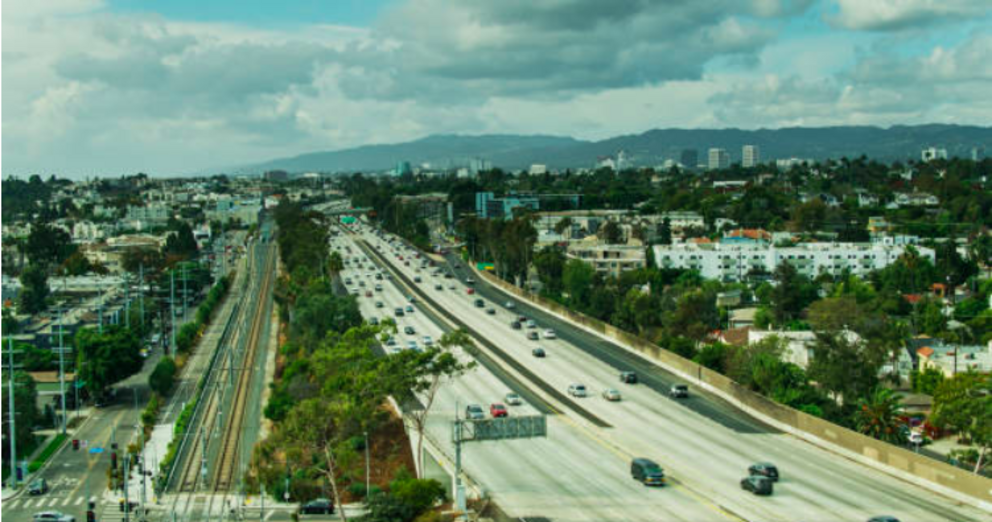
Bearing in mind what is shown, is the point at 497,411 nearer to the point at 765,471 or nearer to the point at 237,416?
the point at 765,471

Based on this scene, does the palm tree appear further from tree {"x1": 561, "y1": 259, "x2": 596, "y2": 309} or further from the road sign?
tree {"x1": 561, "y1": 259, "x2": 596, "y2": 309}

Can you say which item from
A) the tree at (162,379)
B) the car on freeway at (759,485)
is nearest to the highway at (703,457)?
the car on freeway at (759,485)

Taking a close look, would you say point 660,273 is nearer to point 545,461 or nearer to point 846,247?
point 846,247

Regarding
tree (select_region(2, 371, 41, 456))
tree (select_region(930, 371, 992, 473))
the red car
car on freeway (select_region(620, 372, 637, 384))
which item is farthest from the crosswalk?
tree (select_region(930, 371, 992, 473))

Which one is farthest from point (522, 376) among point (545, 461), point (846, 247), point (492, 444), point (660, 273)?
point (846, 247)

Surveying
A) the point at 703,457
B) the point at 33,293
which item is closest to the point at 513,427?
the point at 703,457

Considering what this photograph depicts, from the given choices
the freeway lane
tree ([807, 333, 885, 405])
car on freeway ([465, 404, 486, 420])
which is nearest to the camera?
the freeway lane
